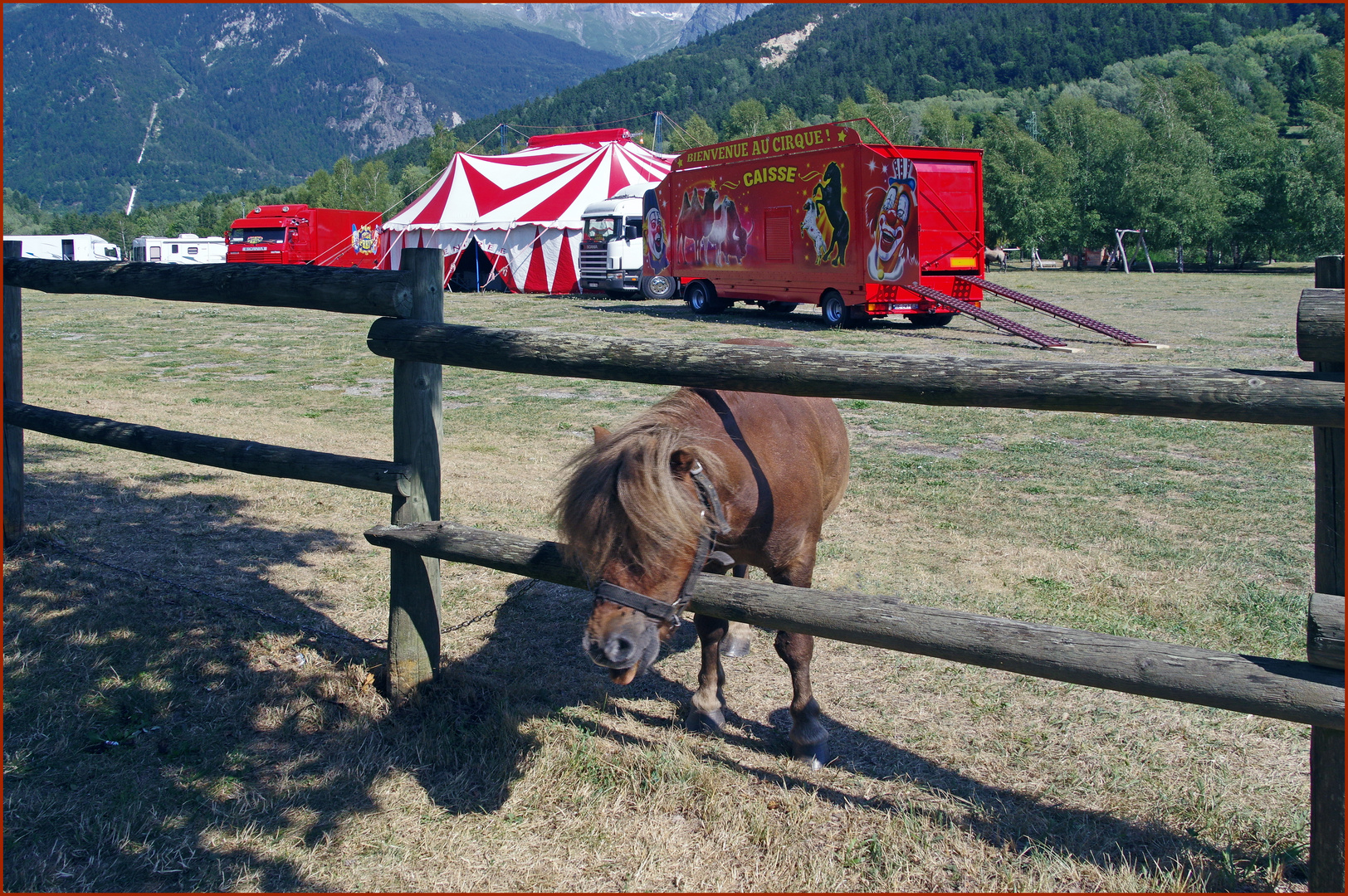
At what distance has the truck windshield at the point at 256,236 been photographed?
35.9 meters

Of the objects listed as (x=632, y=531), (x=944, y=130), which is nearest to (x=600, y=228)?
(x=632, y=531)

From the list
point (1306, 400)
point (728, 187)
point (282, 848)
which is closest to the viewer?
point (1306, 400)

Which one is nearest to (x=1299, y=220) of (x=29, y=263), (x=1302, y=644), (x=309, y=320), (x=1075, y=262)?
(x=1075, y=262)

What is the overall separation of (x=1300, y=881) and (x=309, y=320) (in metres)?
21.1

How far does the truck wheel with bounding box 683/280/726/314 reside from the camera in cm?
2012

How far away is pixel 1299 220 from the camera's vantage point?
41.4 metres

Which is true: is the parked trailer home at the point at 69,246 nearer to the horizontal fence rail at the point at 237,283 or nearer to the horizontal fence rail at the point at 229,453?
the horizontal fence rail at the point at 237,283

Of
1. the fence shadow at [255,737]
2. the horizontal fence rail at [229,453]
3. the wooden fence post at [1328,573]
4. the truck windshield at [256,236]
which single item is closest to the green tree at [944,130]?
the truck windshield at [256,236]

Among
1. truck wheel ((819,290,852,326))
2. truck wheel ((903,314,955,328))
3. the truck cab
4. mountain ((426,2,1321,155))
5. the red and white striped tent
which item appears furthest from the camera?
mountain ((426,2,1321,155))

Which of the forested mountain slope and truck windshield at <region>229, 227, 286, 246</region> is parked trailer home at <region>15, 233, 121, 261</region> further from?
truck windshield at <region>229, 227, 286, 246</region>

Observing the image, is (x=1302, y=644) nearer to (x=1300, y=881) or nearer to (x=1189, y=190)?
(x=1300, y=881)

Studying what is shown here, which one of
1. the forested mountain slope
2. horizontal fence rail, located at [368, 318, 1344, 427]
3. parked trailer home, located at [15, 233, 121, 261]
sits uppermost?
the forested mountain slope

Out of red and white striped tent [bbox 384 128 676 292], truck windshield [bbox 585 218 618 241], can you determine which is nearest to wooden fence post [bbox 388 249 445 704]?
truck windshield [bbox 585 218 618 241]

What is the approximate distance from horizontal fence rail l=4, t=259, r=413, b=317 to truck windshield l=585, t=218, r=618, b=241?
20666mm
